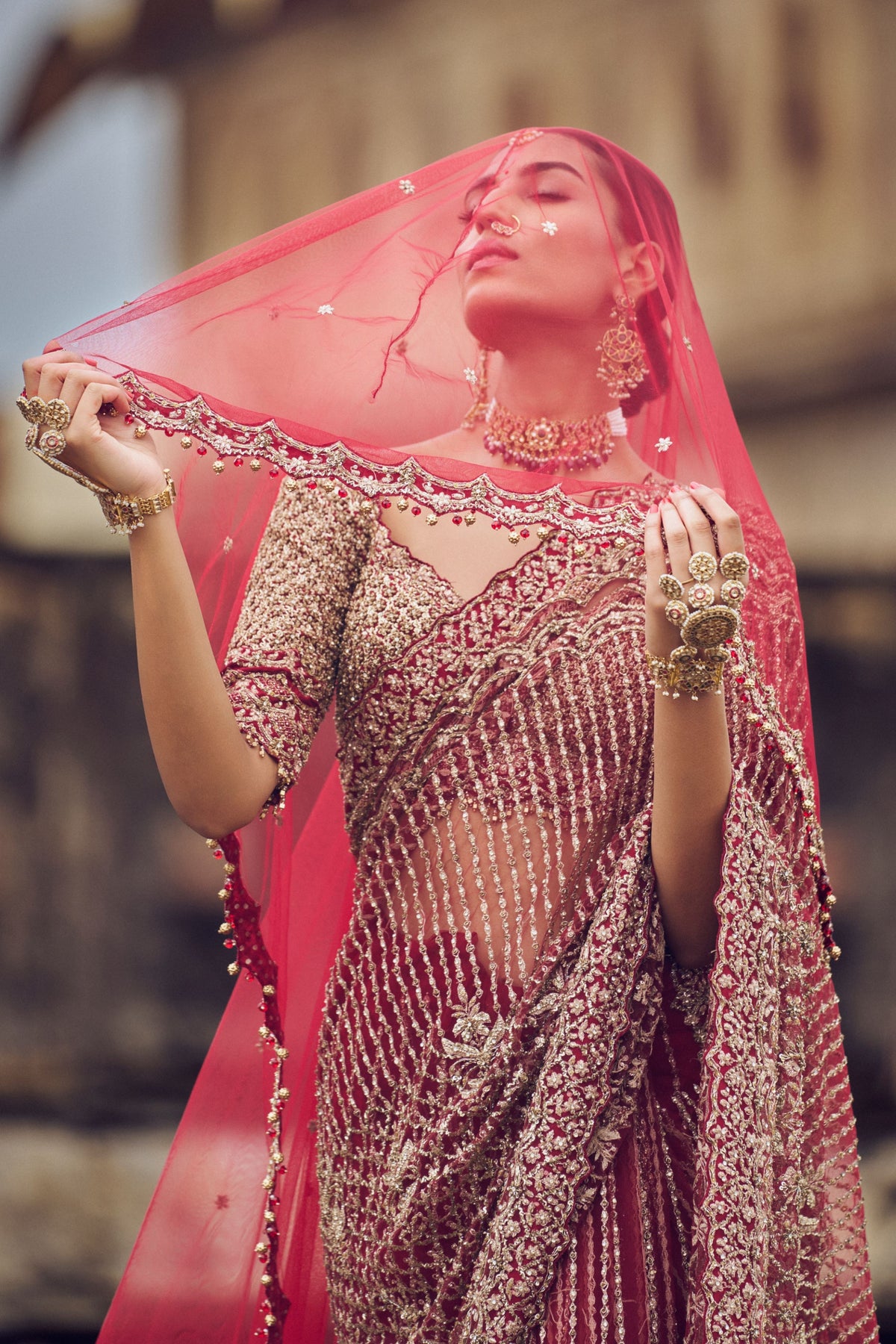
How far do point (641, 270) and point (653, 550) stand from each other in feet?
1.05

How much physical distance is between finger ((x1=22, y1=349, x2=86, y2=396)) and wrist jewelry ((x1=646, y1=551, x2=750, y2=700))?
0.40m

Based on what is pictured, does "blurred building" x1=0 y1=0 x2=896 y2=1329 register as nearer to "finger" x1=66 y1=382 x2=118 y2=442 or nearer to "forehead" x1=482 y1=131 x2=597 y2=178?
"forehead" x1=482 y1=131 x2=597 y2=178

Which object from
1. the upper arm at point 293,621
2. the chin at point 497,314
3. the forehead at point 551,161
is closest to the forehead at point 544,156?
the forehead at point 551,161

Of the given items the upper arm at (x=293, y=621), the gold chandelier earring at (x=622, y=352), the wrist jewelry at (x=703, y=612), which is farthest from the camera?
the gold chandelier earring at (x=622, y=352)

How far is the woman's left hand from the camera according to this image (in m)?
0.78

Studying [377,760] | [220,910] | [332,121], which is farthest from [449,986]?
[332,121]

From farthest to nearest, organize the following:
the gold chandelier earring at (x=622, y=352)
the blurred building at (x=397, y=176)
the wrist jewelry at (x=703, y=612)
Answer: the blurred building at (x=397, y=176) < the gold chandelier earring at (x=622, y=352) < the wrist jewelry at (x=703, y=612)

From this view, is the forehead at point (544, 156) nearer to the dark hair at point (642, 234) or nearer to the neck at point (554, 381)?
the dark hair at point (642, 234)

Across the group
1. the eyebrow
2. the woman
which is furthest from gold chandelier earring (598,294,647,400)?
the eyebrow

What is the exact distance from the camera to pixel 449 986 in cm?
91

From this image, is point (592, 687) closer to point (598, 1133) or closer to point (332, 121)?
point (598, 1133)

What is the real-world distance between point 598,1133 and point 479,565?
0.41 metres

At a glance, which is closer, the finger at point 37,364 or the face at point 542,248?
the finger at point 37,364

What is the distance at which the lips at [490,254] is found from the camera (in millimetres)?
953
